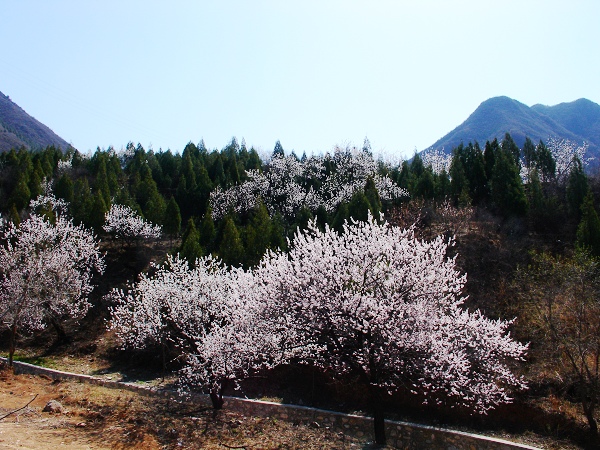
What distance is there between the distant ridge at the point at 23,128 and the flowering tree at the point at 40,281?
121571mm

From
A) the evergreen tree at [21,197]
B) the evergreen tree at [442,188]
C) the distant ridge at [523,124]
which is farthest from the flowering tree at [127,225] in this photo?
the distant ridge at [523,124]

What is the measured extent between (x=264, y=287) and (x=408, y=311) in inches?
153

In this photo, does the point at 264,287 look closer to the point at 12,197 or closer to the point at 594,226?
the point at 594,226

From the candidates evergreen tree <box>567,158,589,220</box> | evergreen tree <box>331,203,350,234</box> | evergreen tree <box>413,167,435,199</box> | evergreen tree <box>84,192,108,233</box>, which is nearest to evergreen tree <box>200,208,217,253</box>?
evergreen tree <box>84,192,108,233</box>

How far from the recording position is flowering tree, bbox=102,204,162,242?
3550 centimetres

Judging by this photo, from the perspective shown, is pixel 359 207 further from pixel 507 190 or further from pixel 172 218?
pixel 172 218

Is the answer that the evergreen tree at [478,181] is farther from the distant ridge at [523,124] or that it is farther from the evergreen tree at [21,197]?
the distant ridge at [523,124]

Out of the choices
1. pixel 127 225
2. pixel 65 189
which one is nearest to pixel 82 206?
pixel 127 225

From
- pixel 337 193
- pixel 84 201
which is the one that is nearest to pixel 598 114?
pixel 337 193

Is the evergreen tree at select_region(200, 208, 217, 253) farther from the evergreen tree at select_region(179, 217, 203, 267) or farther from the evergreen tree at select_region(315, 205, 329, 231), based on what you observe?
the evergreen tree at select_region(315, 205, 329, 231)

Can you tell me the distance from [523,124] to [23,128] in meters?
177

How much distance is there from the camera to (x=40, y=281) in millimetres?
21484

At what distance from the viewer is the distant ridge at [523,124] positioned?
13375 cm

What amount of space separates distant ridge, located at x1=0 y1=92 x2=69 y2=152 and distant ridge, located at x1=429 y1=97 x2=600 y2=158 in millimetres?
135137
